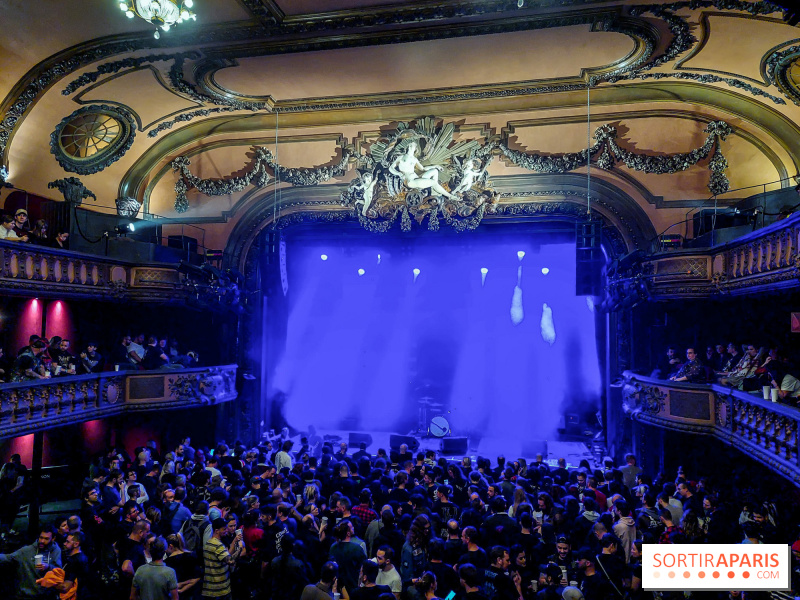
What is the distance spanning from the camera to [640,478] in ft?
25.7

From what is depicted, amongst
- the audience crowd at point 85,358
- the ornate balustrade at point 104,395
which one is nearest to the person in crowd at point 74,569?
the ornate balustrade at point 104,395

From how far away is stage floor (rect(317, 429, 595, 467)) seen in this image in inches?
550

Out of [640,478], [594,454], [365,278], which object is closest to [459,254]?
[365,278]

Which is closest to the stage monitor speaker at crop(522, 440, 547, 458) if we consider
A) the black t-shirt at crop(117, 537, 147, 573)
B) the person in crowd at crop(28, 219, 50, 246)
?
the black t-shirt at crop(117, 537, 147, 573)

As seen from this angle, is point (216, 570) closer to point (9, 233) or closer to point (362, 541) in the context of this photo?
point (362, 541)

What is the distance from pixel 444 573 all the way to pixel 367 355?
1321 centimetres

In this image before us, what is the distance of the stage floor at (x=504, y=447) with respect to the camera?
14.0m

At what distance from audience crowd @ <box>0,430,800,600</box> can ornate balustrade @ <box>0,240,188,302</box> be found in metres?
3.83

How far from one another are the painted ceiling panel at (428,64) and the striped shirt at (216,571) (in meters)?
7.56

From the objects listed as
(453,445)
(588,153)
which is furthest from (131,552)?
(588,153)

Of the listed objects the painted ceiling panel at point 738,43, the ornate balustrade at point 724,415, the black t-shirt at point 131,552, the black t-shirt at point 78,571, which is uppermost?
the painted ceiling panel at point 738,43

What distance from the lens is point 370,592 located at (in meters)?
4.58

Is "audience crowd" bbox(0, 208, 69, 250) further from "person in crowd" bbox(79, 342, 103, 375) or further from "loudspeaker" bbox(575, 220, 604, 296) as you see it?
"loudspeaker" bbox(575, 220, 604, 296)

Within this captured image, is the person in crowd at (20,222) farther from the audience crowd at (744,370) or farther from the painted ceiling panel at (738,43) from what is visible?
the audience crowd at (744,370)
